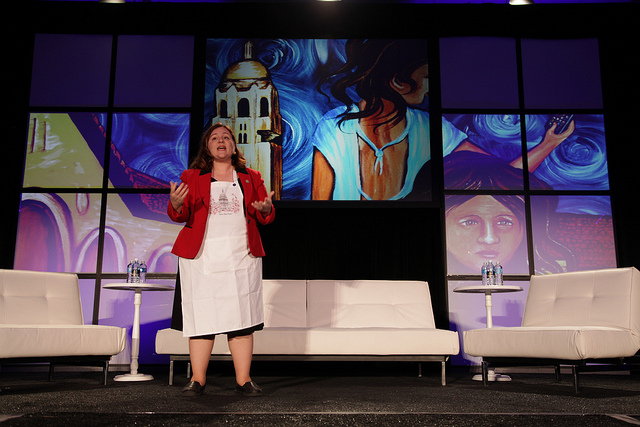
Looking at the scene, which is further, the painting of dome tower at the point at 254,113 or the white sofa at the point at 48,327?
the painting of dome tower at the point at 254,113

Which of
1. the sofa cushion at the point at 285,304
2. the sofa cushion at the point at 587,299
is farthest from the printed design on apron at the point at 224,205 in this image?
the sofa cushion at the point at 587,299

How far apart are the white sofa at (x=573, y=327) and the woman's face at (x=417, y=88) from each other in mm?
2279

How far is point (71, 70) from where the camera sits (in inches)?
222

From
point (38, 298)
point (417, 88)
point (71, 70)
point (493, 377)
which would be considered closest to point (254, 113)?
point (417, 88)

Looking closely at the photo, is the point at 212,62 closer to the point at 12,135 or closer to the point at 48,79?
the point at 48,79

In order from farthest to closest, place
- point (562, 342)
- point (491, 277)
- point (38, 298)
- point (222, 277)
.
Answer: point (491, 277)
point (38, 298)
point (562, 342)
point (222, 277)

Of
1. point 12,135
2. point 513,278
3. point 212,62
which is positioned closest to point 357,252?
point 513,278

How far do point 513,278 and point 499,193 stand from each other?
2.69 ft

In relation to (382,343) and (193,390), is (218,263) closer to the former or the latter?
(193,390)

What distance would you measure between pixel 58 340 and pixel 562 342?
2.76 m

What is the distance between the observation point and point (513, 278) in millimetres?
5215

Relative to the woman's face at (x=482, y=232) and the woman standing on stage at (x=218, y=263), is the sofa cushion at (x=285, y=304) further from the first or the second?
the woman's face at (x=482, y=232)

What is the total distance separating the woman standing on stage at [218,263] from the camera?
2.56m

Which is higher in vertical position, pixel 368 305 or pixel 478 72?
pixel 478 72
